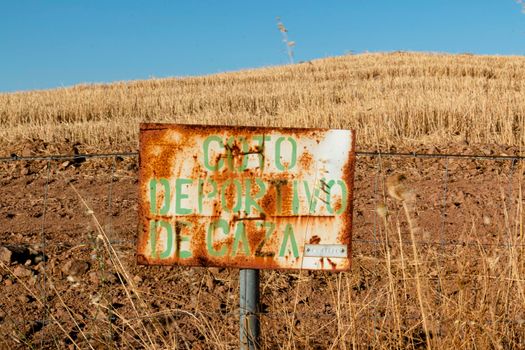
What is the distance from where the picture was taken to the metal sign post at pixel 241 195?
2.07 meters

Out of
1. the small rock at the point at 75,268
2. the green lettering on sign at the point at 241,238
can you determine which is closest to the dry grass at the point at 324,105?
the small rock at the point at 75,268

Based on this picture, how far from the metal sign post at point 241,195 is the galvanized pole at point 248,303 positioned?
15 centimetres

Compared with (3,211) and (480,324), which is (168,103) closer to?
(3,211)

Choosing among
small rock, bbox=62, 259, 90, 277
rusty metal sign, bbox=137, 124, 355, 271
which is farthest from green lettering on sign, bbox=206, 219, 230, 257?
small rock, bbox=62, 259, 90, 277

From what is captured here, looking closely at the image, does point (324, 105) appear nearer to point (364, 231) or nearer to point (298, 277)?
point (364, 231)

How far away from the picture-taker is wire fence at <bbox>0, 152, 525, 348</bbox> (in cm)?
263

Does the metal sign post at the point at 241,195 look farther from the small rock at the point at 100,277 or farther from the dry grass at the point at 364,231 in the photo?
the small rock at the point at 100,277

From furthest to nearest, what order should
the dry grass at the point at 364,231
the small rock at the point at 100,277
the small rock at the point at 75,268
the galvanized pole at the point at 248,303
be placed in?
the small rock at the point at 75,268, the small rock at the point at 100,277, the dry grass at the point at 364,231, the galvanized pole at the point at 248,303

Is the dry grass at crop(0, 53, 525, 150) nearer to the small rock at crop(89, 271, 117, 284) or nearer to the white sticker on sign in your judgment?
the small rock at crop(89, 271, 117, 284)

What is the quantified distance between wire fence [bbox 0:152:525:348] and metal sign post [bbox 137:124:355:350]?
0.57ft

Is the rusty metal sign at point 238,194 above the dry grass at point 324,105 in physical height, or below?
below

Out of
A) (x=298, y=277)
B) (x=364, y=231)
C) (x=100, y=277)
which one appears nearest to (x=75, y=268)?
(x=100, y=277)

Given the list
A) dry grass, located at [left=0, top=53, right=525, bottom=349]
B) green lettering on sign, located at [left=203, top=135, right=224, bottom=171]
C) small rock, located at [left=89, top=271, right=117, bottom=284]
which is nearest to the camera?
green lettering on sign, located at [left=203, top=135, right=224, bottom=171]

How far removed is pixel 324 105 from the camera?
1365cm
